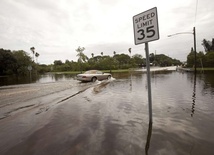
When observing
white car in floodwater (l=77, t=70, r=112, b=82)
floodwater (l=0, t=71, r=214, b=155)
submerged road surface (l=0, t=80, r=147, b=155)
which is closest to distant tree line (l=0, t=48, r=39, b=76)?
white car in floodwater (l=77, t=70, r=112, b=82)

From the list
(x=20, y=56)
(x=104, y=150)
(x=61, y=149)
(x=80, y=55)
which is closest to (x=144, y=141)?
(x=104, y=150)

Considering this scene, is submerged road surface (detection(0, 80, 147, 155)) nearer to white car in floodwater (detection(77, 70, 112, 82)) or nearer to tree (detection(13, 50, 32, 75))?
white car in floodwater (detection(77, 70, 112, 82))

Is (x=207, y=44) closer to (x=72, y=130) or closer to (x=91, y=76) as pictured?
(x=91, y=76)

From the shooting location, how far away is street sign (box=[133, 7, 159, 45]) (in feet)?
15.0

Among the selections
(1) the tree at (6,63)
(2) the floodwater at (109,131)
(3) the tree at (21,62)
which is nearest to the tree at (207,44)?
(3) the tree at (21,62)

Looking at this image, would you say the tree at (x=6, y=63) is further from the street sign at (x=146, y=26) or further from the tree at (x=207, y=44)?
the tree at (x=207, y=44)

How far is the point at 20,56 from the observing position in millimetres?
67062

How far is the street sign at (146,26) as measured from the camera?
4.57 m

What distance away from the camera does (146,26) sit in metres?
4.76

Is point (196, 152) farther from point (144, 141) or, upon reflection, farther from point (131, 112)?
point (131, 112)

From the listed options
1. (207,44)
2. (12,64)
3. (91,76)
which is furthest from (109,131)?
(207,44)

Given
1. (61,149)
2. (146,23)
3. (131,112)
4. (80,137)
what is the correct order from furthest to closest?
(131,112)
(146,23)
(80,137)
(61,149)

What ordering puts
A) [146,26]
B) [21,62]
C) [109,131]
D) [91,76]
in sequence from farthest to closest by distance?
[21,62] < [91,76] < [146,26] < [109,131]

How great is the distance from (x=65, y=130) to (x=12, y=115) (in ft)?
9.85
